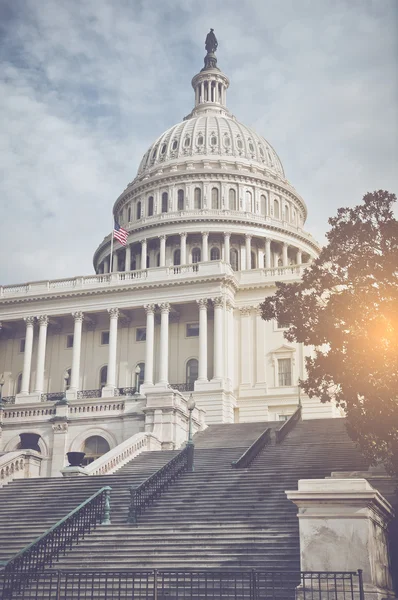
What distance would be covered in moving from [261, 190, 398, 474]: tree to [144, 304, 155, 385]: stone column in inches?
1257

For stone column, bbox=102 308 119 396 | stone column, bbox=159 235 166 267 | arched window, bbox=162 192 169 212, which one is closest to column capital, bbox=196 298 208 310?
stone column, bbox=102 308 119 396

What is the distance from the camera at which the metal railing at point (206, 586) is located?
14.8m

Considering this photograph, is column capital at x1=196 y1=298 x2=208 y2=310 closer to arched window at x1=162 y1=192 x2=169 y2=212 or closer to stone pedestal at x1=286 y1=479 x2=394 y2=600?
arched window at x1=162 y1=192 x2=169 y2=212

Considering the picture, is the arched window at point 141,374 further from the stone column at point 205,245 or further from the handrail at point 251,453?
the handrail at point 251,453

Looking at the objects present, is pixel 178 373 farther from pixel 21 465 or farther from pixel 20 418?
pixel 21 465

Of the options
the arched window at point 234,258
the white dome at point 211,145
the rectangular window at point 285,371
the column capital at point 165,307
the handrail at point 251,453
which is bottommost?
the handrail at point 251,453

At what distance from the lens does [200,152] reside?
96375 mm

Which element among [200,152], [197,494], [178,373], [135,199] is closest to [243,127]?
[200,152]

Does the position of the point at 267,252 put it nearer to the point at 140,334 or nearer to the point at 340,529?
the point at 140,334

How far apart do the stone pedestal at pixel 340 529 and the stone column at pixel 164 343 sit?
42.7 meters

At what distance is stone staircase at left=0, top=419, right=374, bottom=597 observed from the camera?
2117 cm

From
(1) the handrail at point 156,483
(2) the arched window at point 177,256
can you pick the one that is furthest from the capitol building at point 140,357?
(1) the handrail at point 156,483

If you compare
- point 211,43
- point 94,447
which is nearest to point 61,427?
point 94,447

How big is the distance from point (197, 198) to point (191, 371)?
33.8 metres
